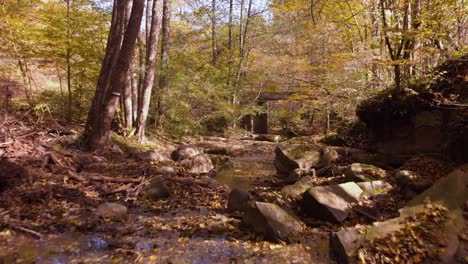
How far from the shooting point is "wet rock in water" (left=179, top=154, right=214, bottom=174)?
30.2 ft

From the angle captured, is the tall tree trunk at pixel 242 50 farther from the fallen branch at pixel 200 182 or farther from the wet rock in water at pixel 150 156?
the fallen branch at pixel 200 182

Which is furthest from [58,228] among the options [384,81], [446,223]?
[384,81]

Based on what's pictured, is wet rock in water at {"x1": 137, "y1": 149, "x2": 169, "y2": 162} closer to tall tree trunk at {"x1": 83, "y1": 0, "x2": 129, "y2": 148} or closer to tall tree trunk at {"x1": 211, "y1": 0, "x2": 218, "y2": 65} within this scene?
tall tree trunk at {"x1": 83, "y1": 0, "x2": 129, "y2": 148}

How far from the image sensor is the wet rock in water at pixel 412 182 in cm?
559

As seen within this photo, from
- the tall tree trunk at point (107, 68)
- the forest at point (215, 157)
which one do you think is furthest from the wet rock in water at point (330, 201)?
the tall tree trunk at point (107, 68)

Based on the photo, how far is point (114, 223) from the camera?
479 cm

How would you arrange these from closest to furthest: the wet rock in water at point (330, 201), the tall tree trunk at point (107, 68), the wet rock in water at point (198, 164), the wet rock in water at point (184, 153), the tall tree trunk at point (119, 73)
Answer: the wet rock in water at point (330, 201)
the tall tree trunk at point (119, 73)
the tall tree trunk at point (107, 68)
the wet rock in water at point (198, 164)
the wet rock in water at point (184, 153)

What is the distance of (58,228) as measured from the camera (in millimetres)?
4480

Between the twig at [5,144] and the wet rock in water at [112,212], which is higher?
the twig at [5,144]

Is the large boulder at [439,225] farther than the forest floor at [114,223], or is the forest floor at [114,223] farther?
the forest floor at [114,223]

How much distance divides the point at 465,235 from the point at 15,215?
5.80 metres

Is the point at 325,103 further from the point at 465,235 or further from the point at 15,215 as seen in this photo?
the point at 15,215

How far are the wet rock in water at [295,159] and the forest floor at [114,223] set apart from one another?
30.2 inches

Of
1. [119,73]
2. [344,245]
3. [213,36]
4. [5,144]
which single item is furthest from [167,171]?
[213,36]
